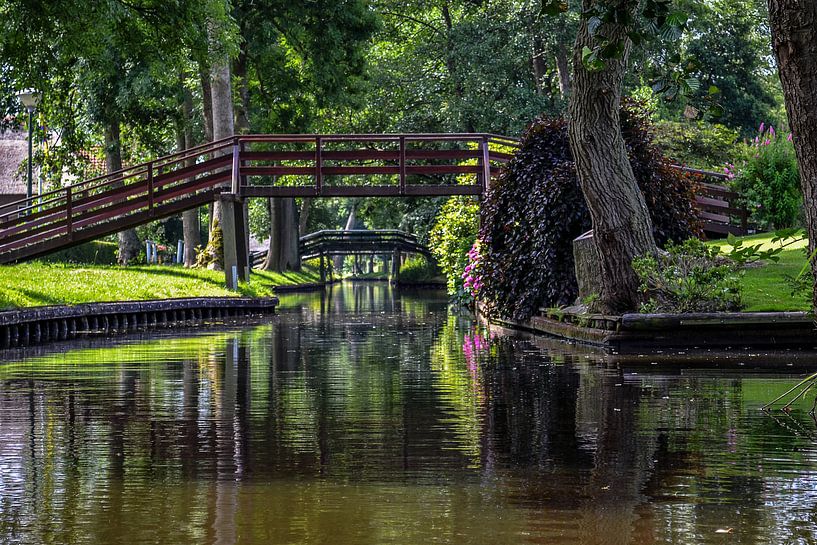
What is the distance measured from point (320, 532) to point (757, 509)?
2.22 m

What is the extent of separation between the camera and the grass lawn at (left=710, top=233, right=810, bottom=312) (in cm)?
1877

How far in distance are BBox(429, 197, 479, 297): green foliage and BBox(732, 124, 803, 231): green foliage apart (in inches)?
282

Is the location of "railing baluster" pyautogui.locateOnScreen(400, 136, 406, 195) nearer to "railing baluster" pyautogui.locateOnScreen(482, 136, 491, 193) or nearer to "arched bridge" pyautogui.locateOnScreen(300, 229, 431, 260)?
"railing baluster" pyautogui.locateOnScreen(482, 136, 491, 193)

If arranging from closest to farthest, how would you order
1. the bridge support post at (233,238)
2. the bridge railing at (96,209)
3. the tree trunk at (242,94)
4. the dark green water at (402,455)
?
the dark green water at (402,455) < the bridge railing at (96,209) < the bridge support post at (233,238) < the tree trunk at (242,94)

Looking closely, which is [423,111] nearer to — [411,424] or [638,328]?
[638,328]

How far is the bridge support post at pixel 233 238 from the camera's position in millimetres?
35750

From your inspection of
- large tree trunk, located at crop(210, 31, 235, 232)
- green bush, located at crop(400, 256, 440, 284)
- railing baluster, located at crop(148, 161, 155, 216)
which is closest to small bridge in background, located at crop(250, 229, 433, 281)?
green bush, located at crop(400, 256, 440, 284)

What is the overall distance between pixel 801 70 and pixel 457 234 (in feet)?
101

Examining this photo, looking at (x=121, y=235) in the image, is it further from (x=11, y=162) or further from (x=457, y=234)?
(x=11, y=162)

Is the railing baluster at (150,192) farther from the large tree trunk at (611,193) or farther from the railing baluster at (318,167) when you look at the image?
the large tree trunk at (611,193)

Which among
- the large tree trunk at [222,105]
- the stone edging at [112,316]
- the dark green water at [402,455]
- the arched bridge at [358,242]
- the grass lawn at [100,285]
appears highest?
the large tree trunk at [222,105]

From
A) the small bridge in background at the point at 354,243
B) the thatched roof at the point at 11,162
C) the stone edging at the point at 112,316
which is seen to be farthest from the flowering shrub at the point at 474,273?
the thatched roof at the point at 11,162

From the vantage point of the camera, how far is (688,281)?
61.3ft

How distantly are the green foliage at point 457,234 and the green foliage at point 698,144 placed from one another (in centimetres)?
722
